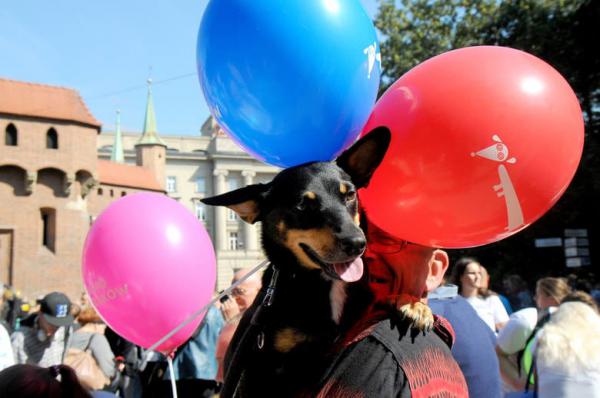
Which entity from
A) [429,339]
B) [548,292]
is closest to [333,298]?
[429,339]

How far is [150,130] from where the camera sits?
65.2m

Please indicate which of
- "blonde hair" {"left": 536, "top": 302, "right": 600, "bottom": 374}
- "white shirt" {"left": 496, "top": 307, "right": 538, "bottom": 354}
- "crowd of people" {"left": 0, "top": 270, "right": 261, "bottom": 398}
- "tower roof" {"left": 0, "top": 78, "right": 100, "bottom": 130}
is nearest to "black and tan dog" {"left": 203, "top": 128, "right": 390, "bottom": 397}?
"crowd of people" {"left": 0, "top": 270, "right": 261, "bottom": 398}

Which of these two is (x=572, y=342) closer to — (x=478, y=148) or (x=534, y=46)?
(x=478, y=148)

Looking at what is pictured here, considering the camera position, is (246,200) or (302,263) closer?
(302,263)

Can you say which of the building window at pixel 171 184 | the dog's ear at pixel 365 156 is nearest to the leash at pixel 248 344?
the dog's ear at pixel 365 156

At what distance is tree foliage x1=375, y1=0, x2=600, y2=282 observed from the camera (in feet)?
71.2

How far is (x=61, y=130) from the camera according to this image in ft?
135

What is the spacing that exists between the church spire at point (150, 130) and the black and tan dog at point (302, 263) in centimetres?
6404

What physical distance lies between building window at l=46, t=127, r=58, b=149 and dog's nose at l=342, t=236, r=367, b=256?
4254 centimetres

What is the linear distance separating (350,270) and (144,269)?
199cm

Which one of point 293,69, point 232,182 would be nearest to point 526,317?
point 293,69

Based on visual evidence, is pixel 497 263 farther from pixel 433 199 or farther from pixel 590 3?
pixel 433 199

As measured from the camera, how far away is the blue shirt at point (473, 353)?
9.15 ft

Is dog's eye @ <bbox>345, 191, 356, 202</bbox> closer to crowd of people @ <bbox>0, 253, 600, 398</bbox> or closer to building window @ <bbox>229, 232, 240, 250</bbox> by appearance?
crowd of people @ <bbox>0, 253, 600, 398</bbox>
